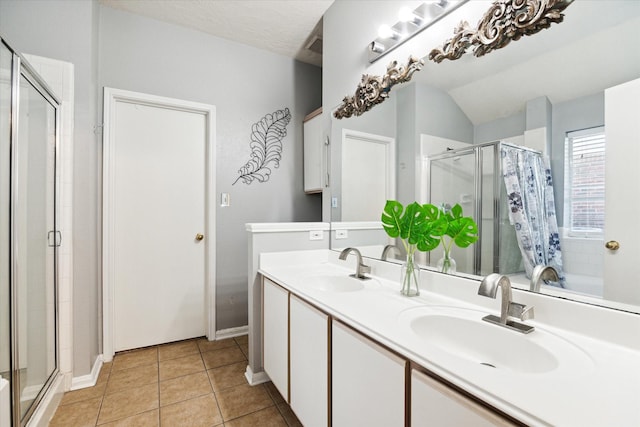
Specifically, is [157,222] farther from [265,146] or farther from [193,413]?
[193,413]

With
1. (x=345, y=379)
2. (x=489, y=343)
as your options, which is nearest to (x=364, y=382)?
(x=345, y=379)

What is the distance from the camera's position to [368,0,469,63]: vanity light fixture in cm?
136

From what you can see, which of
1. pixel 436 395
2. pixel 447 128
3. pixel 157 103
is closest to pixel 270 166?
pixel 157 103

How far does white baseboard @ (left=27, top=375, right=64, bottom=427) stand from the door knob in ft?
8.15

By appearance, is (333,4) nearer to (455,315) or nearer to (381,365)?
(455,315)

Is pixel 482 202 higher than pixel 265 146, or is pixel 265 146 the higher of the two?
pixel 265 146

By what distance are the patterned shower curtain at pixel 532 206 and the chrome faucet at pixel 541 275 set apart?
33 mm

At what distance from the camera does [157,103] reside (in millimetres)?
2357

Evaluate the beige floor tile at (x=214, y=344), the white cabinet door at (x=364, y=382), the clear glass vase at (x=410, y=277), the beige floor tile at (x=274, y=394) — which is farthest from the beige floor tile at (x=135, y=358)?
the clear glass vase at (x=410, y=277)

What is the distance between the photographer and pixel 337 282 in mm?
1691

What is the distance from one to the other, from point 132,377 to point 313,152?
2202 mm

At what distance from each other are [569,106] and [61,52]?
2742 millimetres

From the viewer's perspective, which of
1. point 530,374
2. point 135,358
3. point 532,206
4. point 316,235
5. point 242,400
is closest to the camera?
point 530,374

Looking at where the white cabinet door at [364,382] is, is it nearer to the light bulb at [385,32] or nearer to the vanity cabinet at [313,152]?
the light bulb at [385,32]
